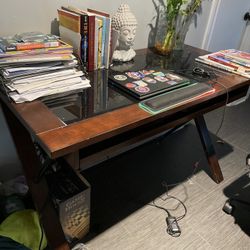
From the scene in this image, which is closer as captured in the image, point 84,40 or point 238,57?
point 84,40

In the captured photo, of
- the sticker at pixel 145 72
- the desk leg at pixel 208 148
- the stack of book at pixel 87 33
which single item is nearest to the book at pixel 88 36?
the stack of book at pixel 87 33

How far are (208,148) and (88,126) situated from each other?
108 cm

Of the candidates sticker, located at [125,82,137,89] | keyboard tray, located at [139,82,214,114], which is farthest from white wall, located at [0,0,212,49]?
keyboard tray, located at [139,82,214,114]

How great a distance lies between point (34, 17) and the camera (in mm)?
1073

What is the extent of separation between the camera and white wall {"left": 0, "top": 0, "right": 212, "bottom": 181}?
101 cm

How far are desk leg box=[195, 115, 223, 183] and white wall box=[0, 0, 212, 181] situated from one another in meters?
0.62

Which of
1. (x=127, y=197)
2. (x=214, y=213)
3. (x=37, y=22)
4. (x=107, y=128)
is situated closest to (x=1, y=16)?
(x=37, y=22)

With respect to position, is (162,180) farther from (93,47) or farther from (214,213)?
(93,47)

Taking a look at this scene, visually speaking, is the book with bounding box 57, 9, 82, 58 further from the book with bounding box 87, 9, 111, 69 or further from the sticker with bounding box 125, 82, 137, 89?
the sticker with bounding box 125, 82, 137, 89

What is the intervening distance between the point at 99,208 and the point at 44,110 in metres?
0.79

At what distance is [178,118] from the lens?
43.9 inches

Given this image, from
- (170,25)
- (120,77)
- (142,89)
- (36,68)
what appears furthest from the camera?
(170,25)

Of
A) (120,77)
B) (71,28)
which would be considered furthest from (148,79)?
(71,28)

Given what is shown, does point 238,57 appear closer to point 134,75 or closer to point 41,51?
point 134,75
